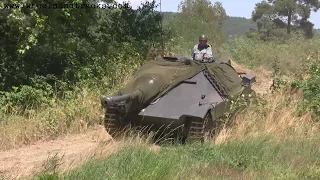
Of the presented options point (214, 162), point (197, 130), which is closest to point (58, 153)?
point (197, 130)

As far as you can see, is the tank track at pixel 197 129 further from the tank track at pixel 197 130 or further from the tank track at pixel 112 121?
the tank track at pixel 112 121

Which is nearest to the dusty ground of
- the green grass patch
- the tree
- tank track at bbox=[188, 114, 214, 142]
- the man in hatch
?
the green grass patch

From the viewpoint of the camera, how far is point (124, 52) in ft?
Result: 45.7

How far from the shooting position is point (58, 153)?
844 centimetres

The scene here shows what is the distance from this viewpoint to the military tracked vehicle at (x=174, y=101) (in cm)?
823

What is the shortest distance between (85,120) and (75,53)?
129 inches

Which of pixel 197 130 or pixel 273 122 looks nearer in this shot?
pixel 197 130

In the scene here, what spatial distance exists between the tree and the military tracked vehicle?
39.8 metres

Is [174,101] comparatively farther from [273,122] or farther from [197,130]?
[273,122]

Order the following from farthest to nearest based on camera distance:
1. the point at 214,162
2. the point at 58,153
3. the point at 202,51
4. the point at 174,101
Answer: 1. the point at 202,51
2. the point at 174,101
3. the point at 58,153
4. the point at 214,162

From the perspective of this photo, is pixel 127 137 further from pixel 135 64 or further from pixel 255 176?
pixel 135 64

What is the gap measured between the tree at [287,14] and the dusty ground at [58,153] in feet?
133

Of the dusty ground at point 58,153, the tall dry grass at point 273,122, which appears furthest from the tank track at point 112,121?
the tall dry grass at point 273,122

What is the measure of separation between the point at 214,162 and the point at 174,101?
5.78 feet
